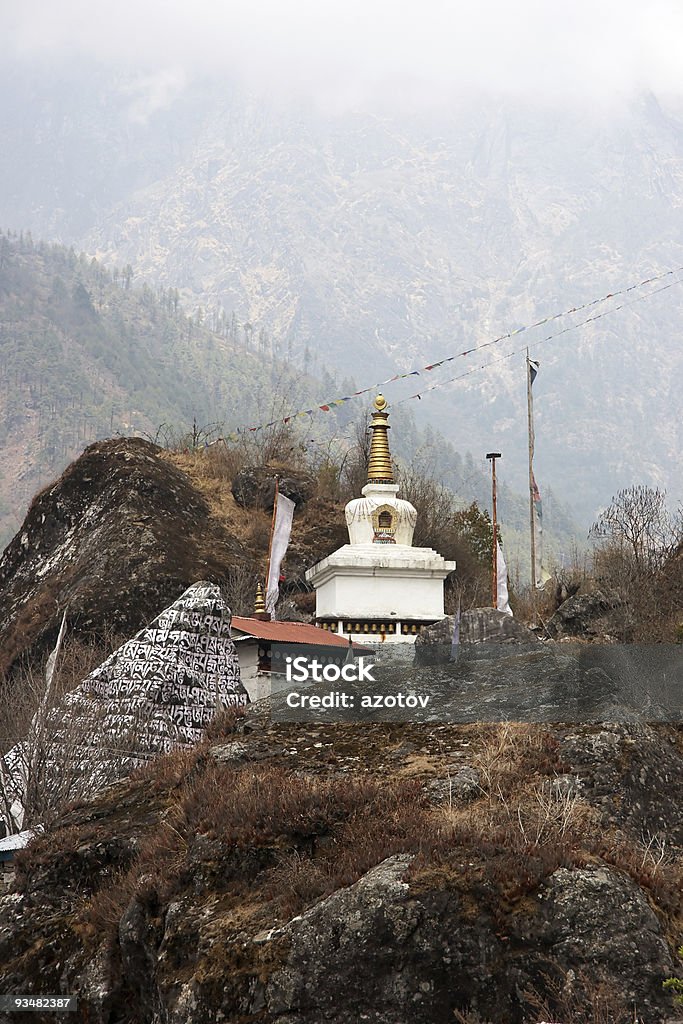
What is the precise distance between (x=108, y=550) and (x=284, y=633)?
11.2 metres

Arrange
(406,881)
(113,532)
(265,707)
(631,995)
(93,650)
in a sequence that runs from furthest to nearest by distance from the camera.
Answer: (113,532) < (93,650) < (265,707) < (406,881) < (631,995)

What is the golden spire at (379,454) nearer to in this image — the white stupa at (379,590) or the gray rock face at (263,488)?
the white stupa at (379,590)

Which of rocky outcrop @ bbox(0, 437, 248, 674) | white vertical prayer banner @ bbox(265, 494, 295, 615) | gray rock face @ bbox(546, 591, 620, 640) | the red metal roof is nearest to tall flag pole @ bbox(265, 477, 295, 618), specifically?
white vertical prayer banner @ bbox(265, 494, 295, 615)

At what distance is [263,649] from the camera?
23.8 metres

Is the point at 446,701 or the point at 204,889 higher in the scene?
the point at 446,701

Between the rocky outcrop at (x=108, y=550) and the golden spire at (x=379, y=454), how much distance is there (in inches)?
205

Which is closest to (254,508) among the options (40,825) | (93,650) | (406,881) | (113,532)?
(113,532)

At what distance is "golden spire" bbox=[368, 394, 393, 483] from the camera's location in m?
32.9

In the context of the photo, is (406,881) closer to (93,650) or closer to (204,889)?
(204,889)

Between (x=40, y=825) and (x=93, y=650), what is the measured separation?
11114 millimetres

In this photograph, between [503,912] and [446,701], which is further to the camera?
[446,701]

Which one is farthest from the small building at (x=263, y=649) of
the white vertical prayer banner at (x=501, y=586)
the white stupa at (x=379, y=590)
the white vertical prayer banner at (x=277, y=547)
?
the white vertical prayer banner at (x=501, y=586)

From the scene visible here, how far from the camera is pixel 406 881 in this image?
35.3ft

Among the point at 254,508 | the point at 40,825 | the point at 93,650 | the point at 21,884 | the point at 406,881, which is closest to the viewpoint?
the point at 406,881
